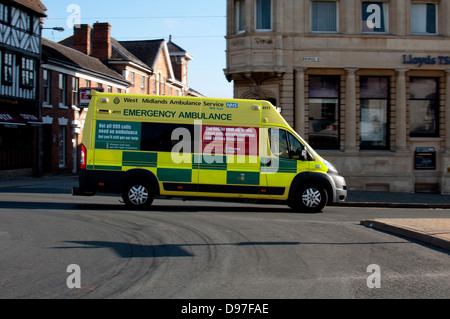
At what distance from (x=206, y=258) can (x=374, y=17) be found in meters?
19.9

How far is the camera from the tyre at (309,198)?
14594 millimetres

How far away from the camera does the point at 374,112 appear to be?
981 inches

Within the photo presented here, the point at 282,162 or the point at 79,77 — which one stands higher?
the point at 79,77

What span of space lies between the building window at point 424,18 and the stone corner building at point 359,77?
0.05 meters

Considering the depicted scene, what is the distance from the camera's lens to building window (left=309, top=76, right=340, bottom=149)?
80.6 feet

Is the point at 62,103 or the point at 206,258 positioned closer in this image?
the point at 206,258

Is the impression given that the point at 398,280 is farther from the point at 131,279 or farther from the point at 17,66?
the point at 17,66

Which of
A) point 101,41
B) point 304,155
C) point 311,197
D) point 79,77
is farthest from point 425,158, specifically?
point 101,41

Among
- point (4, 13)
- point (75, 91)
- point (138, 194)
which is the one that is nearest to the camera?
point (138, 194)

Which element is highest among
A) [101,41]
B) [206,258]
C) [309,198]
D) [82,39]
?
[101,41]

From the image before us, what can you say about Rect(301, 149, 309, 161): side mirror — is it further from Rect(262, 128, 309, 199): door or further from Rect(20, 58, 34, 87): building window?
Rect(20, 58, 34, 87): building window

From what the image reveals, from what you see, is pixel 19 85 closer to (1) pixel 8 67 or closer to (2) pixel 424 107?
(1) pixel 8 67
